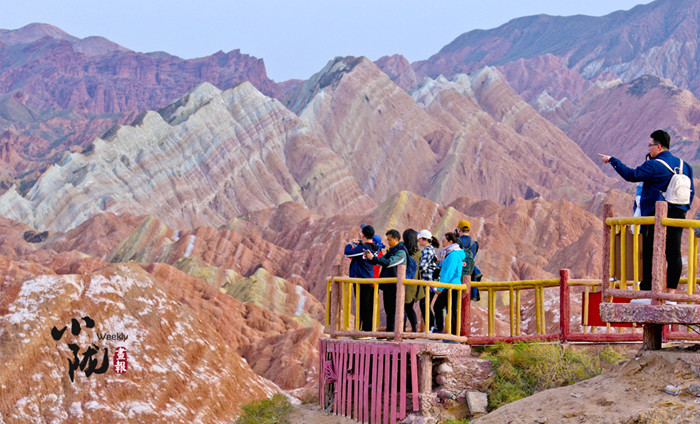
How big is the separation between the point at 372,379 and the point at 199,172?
381 ft

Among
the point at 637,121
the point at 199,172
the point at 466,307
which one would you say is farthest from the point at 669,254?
the point at 637,121

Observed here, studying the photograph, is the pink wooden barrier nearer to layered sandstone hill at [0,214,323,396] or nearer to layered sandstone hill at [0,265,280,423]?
layered sandstone hill at [0,265,280,423]

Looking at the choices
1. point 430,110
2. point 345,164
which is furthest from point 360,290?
point 430,110

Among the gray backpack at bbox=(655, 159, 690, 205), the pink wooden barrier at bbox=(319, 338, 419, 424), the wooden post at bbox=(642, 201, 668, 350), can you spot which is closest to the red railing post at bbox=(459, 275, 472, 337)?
the pink wooden barrier at bbox=(319, 338, 419, 424)

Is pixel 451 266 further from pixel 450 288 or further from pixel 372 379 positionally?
pixel 372 379

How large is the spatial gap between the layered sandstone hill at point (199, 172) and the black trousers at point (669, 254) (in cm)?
11074

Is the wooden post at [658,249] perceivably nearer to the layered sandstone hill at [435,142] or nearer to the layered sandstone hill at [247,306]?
the layered sandstone hill at [247,306]

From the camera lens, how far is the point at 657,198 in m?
9.93

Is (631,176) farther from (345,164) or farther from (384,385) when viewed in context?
(345,164)

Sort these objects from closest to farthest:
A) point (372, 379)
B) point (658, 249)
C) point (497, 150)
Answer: point (658, 249) < point (372, 379) < point (497, 150)

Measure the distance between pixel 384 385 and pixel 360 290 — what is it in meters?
1.80

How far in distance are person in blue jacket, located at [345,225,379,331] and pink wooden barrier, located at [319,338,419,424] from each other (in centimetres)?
51

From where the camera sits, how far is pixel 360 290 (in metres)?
13.5

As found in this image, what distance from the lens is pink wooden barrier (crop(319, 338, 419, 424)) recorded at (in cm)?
1184
